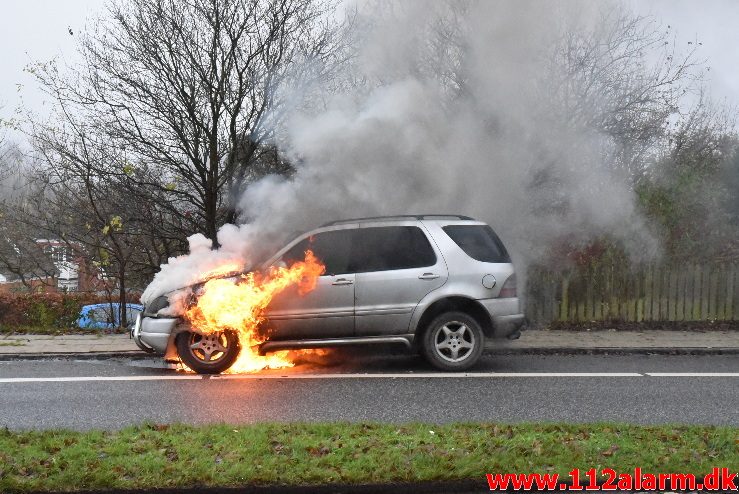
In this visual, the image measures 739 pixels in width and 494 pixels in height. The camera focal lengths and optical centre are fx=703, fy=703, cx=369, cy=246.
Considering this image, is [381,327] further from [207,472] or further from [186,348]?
[207,472]

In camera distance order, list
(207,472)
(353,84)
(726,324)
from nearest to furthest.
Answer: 1. (207,472)
2. (353,84)
3. (726,324)

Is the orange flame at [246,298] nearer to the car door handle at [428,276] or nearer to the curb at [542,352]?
the car door handle at [428,276]

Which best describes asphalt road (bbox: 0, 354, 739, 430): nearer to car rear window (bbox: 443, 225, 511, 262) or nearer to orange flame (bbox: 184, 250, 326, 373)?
orange flame (bbox: 184, 250, 326, 373)

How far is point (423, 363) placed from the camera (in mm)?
8891

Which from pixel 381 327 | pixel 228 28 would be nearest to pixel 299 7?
pixel 228 28

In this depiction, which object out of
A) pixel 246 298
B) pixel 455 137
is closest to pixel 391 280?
pixel 246 298

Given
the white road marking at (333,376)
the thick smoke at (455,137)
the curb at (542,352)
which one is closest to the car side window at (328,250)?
the thick smoke at (455,137)

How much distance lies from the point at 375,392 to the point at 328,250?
186 cm

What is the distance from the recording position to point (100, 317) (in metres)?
12.5

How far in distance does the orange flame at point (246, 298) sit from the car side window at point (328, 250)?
0.22 ft

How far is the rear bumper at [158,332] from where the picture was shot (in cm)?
812

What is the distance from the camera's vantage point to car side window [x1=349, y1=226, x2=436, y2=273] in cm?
830

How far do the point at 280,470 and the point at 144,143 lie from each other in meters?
8.56

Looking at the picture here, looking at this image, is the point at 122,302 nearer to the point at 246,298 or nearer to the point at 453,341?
the point at 246,298
